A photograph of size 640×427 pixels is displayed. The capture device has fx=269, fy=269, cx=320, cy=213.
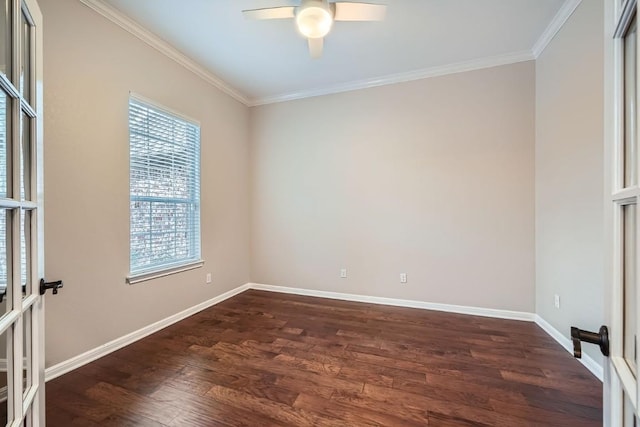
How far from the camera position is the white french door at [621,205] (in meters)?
0.62

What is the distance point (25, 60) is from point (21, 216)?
22.1 inches

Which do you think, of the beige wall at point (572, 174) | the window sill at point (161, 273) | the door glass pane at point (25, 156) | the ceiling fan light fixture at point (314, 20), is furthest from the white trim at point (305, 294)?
the ceiling fan light fixture at point (314, 20)

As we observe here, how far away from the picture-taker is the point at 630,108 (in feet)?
2.10

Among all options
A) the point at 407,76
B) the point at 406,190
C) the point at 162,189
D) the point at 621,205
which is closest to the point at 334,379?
the point at 621,205

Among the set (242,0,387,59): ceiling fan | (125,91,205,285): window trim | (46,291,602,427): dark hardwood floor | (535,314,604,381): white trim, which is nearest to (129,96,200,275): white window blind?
(125,91,205,285): window trim

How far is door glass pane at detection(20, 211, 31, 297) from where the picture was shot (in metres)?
0.91

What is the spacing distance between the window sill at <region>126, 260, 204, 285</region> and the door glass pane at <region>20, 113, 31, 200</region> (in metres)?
1.78

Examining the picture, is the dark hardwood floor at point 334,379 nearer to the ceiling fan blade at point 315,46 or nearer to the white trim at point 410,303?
the white trim at point 410,303

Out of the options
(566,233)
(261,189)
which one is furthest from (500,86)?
(261,189)

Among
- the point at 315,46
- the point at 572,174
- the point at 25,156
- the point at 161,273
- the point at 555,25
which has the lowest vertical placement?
the point at 161,273

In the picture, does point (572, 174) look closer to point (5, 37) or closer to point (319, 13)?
point (319, 13)

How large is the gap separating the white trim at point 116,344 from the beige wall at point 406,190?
3.98 ft

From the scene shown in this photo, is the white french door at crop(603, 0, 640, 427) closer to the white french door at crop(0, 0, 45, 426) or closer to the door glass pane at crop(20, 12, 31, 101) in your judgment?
the white french door at crop(0, 0, 45, 426)

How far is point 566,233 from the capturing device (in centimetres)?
230
